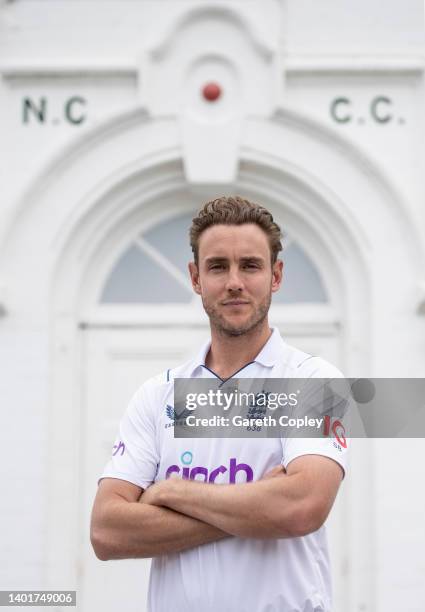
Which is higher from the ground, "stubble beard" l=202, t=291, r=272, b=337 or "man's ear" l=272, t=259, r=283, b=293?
"man's ear" l=272, t=259, r=283, b=293

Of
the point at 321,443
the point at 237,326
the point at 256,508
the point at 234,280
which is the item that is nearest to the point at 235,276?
the point at 234,280

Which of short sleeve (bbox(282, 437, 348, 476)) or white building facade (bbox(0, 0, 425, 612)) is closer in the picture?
short sleeve (bbox(282, 437, 348, 476))

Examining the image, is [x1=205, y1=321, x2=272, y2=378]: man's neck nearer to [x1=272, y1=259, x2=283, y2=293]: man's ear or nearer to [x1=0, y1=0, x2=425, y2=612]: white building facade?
[x1=272, y1=259, x2=283, y2=293]: man's ear

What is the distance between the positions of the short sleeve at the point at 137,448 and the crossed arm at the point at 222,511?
0.09 m

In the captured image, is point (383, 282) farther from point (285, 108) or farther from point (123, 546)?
point (123, 546)

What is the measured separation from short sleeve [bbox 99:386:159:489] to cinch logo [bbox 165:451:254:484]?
12 centimetres

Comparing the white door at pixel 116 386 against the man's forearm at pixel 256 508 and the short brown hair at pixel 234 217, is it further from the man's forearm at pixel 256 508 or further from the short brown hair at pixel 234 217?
the man's forearm at pixel 256 508

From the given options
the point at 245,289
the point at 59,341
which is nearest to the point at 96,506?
A: the point at 245,289

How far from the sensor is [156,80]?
4852 mm

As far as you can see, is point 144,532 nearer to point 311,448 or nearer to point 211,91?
point 311,448

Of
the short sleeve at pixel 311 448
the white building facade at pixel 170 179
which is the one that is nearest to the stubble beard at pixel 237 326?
the short sleeve at pixel 311 448

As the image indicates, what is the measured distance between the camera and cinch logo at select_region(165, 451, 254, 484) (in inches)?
85.0

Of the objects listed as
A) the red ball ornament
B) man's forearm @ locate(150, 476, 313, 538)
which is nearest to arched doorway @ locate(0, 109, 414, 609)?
the red ball ornament

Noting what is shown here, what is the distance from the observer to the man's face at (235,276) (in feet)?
7.29
